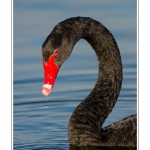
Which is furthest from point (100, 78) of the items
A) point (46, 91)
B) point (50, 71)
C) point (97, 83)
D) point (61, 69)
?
point (46, 91)

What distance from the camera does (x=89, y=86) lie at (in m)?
13.3

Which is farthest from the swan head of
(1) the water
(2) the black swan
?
(1) the water

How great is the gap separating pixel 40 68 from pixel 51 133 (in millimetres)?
379

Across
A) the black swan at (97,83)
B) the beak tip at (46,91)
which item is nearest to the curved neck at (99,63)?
the black swan at (97,83)

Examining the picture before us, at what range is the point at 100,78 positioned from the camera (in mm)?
13281

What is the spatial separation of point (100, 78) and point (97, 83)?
4 centimetres

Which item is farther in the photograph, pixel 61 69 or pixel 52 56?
pixel 61 69

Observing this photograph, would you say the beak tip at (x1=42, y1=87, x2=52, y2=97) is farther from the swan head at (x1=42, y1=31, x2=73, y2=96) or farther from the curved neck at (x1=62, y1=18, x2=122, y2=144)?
Result: the curved neck at (x1=62, y1=18, x2=122, y2=144)

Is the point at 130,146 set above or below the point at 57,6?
below

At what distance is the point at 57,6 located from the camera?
12906 mm

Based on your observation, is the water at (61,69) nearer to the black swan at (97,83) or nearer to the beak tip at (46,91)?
the black swan at (97,83)

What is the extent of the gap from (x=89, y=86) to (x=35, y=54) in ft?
Result: 1.69

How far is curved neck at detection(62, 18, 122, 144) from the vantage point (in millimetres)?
13039

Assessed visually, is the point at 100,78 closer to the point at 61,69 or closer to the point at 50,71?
the point at 61,69
